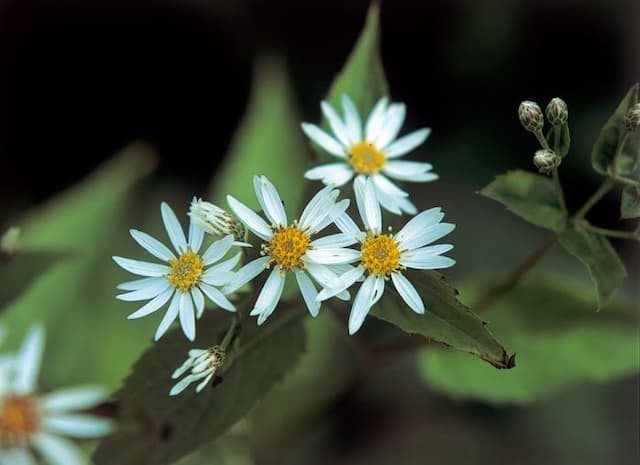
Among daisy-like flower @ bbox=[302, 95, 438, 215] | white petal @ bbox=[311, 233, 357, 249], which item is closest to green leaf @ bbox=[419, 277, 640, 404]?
daisy-like flower @ bbox=[302, 95, 438, 215]

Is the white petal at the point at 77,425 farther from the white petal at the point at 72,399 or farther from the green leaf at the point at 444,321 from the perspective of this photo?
the green leaf at the point at 444,321

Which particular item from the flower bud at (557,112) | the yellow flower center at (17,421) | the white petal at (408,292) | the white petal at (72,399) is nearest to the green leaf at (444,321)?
the white petal at (408,292)

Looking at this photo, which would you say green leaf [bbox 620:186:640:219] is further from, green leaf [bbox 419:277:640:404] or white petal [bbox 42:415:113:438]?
white petal [bbox 42:415:113:438]

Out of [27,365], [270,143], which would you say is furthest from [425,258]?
[270,143]

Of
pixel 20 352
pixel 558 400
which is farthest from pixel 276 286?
pixel 558 400

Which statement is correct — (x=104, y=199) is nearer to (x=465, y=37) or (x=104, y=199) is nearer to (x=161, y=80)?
(x=161, y=80)
